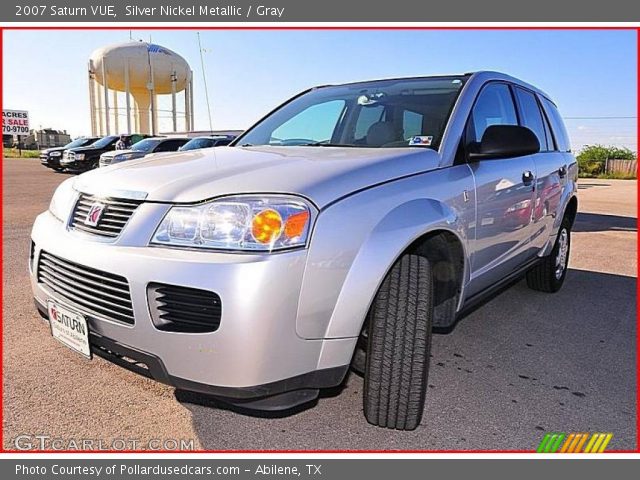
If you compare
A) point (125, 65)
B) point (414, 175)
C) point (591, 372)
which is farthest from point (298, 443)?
point (125, 65)

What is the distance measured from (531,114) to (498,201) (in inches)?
58.1

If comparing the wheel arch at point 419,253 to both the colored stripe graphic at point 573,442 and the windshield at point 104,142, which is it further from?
the windshield at point 104,142

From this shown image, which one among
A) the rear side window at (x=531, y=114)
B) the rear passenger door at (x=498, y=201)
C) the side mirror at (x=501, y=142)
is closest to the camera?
the side mirror at (x=501, y=142)

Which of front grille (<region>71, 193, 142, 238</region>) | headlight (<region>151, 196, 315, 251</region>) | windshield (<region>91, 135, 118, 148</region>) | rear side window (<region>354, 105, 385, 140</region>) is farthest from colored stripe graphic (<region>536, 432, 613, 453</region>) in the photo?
windshield (<region>91, 135, 118, 148</region>)

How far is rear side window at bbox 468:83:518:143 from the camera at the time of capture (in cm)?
307

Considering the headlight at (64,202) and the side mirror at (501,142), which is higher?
the side mirror at (501,142)

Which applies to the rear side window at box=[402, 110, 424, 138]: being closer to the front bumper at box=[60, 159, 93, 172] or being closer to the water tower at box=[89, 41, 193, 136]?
the front bumper at box=[60, 159, 93, 172]

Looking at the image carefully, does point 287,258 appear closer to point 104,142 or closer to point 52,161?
point 104,142

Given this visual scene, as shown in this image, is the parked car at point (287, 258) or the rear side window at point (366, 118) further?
the rear side window at point (366, 118)

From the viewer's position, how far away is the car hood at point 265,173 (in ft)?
6.66

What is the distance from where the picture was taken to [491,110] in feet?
11.1

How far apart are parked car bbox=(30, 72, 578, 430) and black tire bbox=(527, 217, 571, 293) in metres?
1.72

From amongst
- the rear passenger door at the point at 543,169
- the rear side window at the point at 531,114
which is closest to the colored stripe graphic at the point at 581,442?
the rear passenger door at the point at 543,169

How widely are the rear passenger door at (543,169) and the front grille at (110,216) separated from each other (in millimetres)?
2754
